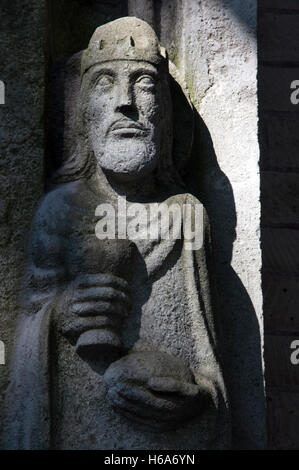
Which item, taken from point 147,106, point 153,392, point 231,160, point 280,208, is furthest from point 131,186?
point 280,208

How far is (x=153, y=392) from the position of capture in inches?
90.5

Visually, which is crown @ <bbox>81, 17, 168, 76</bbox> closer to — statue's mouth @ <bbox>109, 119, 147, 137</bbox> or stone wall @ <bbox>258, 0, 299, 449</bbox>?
statue's mouth @ <bbox>109, 119, 147, 137</bbox>

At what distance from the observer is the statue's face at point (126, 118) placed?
2486 mm

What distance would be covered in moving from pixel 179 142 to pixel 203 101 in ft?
0.50

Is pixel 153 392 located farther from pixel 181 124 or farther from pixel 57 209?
pixel 181 124

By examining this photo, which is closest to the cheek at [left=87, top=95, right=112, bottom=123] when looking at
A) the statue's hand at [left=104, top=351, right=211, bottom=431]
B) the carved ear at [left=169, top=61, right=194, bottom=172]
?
the carved ear at [left=169, top=61, right=194, bottom=172]

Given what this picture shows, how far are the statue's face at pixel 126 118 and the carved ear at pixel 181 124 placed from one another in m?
0.13

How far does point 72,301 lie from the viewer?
235 cm

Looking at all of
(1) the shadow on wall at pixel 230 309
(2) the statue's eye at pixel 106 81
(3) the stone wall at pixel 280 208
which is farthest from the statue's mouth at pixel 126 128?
(3) the stone wall at pixel 280 208

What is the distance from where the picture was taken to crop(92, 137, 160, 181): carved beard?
8.15ft

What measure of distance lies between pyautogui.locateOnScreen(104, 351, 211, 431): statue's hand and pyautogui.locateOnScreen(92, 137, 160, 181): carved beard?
454 mm

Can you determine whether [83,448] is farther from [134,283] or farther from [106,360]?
[134,283]

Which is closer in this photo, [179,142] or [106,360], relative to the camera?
[106,360]

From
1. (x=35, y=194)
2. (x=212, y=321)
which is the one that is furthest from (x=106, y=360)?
(x=35, y=194)
